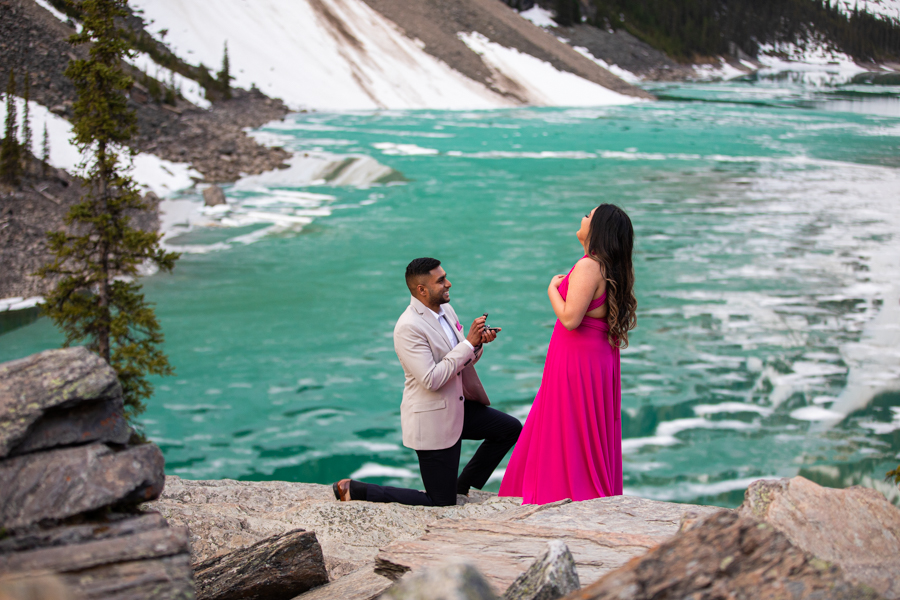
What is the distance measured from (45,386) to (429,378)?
7.42 feet

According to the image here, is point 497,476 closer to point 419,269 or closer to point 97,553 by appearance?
point 419,269

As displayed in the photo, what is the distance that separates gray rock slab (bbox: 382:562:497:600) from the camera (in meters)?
1.80

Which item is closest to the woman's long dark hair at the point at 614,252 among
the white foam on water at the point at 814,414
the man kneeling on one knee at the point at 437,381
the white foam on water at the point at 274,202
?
the man kneeling on one knee at the point at 437,381

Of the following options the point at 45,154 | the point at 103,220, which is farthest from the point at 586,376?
the point at 45,154

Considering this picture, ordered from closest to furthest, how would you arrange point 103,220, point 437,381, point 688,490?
point 437,381 → point 688,490 → point 103,220

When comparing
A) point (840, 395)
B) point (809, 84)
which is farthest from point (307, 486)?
point (809, 84)

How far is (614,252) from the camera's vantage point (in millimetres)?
4320

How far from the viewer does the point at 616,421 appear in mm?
4770

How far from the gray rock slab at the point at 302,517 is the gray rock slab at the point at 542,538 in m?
0.50

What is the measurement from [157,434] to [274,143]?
2204 cm

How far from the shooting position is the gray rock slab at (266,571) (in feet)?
11.0

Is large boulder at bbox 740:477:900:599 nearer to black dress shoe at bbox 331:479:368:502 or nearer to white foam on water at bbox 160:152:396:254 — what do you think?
black dress shoe at bbox 331:479:368:502

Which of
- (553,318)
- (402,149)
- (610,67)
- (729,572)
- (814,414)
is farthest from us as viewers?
(610,67)

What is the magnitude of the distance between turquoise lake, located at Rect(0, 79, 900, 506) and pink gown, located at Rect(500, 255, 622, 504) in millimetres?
2992
